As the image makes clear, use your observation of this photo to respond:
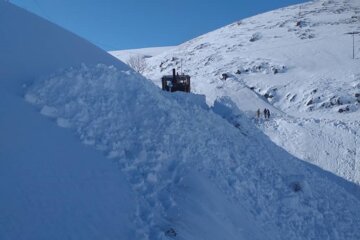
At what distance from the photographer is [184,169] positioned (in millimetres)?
9359

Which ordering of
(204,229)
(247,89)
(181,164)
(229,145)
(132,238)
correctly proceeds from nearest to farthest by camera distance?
(132,238) < (204,229) < (181,164) < (229,145) < (247,89)

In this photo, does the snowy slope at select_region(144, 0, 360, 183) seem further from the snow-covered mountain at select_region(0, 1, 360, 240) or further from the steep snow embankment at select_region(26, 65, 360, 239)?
the snow-covered mountain at select_region(0, 1, 360, 240)

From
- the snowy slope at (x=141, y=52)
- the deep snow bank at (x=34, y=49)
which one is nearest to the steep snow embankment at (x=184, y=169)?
the deep snow bank at (x=34, y=49)

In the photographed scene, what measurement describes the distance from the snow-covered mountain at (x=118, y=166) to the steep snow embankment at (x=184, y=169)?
0.10ft

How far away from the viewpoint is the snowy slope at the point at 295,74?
1027 inches

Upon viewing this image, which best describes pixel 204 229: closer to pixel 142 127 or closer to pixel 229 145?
pixel 142 127

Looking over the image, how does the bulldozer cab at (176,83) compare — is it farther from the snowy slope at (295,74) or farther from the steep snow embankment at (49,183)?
the steep snow embankment at (49,183)

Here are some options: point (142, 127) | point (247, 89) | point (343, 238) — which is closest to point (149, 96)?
point (142, 127)

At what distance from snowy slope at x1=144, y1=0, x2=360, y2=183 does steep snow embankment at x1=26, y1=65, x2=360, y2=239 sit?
27.6ft

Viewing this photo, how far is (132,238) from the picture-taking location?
22.3 ft

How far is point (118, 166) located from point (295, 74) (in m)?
49.4

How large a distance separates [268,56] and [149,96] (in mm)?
56509

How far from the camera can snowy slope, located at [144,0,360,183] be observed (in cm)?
2608

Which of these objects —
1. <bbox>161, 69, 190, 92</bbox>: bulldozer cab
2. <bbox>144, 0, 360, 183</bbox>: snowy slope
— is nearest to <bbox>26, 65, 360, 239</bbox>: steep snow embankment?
<bbox>144, 0, 360, 183</bbox>: snowy slope
